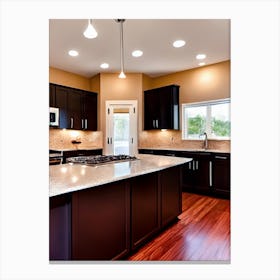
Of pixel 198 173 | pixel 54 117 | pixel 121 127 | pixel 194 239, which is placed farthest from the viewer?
pixel 121 127

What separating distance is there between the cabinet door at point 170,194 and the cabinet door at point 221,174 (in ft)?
4.35

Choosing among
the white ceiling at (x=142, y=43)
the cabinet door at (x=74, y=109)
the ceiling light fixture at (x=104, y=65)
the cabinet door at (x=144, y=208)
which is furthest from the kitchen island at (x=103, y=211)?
the ceiling light fixture at (x=104, y=65)

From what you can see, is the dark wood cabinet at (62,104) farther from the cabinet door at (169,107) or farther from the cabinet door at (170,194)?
the cabinet door at (170,194)

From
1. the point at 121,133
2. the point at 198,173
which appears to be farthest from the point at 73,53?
the point at 198,173

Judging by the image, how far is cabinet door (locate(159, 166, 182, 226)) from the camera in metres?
2.32

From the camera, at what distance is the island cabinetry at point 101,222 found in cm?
137

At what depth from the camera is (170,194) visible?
2482 mm

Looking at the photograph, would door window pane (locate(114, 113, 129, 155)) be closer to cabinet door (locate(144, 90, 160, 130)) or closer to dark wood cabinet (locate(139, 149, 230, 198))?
cabinet door (locate(144, 90, 160, 130))

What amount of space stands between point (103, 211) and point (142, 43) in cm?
288

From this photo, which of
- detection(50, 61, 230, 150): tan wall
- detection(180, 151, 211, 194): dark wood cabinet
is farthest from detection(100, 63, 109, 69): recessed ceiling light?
detection(180, 151, 211, 194): dark wood cabinet

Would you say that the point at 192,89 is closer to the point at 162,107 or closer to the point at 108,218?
the point at 162,107

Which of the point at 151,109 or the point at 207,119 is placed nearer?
the point at 207,119
